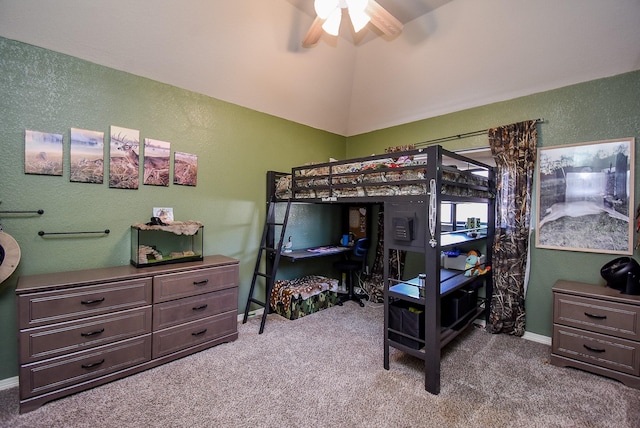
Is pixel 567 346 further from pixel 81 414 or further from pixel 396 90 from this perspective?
pixel 81 414

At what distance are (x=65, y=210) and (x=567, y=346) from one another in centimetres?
450

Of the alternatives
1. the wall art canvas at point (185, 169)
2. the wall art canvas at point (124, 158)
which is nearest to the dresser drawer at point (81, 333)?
the wall art canvas at point (124, 158)

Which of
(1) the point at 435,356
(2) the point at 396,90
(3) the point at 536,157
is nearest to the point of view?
(1) the point at 435,356

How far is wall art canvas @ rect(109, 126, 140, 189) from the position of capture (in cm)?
266

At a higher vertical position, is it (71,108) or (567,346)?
(71,108)

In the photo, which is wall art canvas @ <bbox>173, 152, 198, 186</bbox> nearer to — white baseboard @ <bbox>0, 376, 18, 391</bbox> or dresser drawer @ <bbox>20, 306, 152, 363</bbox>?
dresser drawer @ <bbox>20, 306, 152, 363</bbox>

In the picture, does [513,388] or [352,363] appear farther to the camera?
[352,363]

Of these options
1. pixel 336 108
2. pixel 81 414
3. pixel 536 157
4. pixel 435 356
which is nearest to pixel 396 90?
pixel 336 108

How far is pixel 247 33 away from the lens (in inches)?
114

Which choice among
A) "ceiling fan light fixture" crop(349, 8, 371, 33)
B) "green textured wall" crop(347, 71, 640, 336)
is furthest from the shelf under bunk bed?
"ceiling fan light fixture" crop(349, 8, 371, 33)

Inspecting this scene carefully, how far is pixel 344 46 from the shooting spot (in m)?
3.53

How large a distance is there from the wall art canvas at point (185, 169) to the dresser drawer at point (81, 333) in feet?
4.43

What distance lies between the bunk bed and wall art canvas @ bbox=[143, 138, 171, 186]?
148 centimetres

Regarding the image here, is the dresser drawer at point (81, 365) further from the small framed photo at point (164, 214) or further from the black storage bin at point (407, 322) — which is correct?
the black storage bin at point (407, 322)
